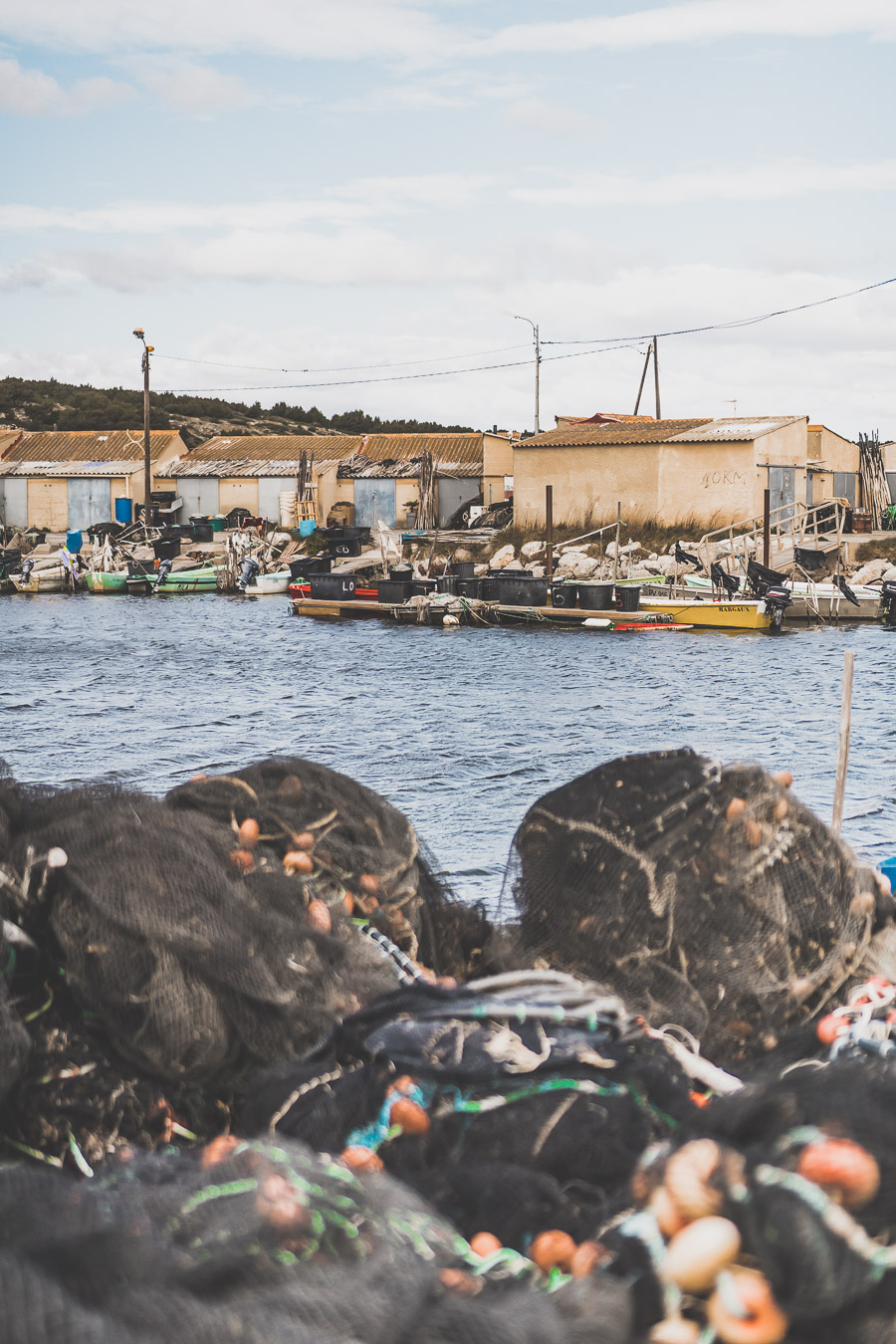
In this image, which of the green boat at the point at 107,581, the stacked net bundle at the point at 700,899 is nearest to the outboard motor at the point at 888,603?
the green boat at the point at 107,581

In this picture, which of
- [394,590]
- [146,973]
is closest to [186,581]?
[394,590]

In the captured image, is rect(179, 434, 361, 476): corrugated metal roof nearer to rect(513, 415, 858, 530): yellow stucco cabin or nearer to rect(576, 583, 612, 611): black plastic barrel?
rect(513, 415, 858, 530): yellow stucco cabin

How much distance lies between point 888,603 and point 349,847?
29.8m

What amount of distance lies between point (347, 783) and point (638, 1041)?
4.49 ft

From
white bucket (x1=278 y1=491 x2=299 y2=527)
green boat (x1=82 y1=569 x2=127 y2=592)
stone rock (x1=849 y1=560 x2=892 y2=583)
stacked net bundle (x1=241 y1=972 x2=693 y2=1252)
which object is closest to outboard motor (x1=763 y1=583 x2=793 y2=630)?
stone rock (x1=849 y1=560 x2=892 y2=583)

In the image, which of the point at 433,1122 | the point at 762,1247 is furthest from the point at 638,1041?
the point at 762,1247

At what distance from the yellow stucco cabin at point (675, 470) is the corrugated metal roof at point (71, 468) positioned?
18.4 m

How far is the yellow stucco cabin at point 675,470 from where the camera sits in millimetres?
40250

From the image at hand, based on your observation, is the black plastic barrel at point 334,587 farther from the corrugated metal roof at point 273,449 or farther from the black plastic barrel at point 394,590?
the corrugated metal roof at point 273,449

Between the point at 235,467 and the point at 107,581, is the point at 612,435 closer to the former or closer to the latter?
the point at 235,467

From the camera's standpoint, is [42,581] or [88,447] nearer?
[42,581]

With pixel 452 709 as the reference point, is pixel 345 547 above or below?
above

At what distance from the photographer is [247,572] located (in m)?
43.0

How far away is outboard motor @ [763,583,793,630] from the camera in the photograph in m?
30.0
